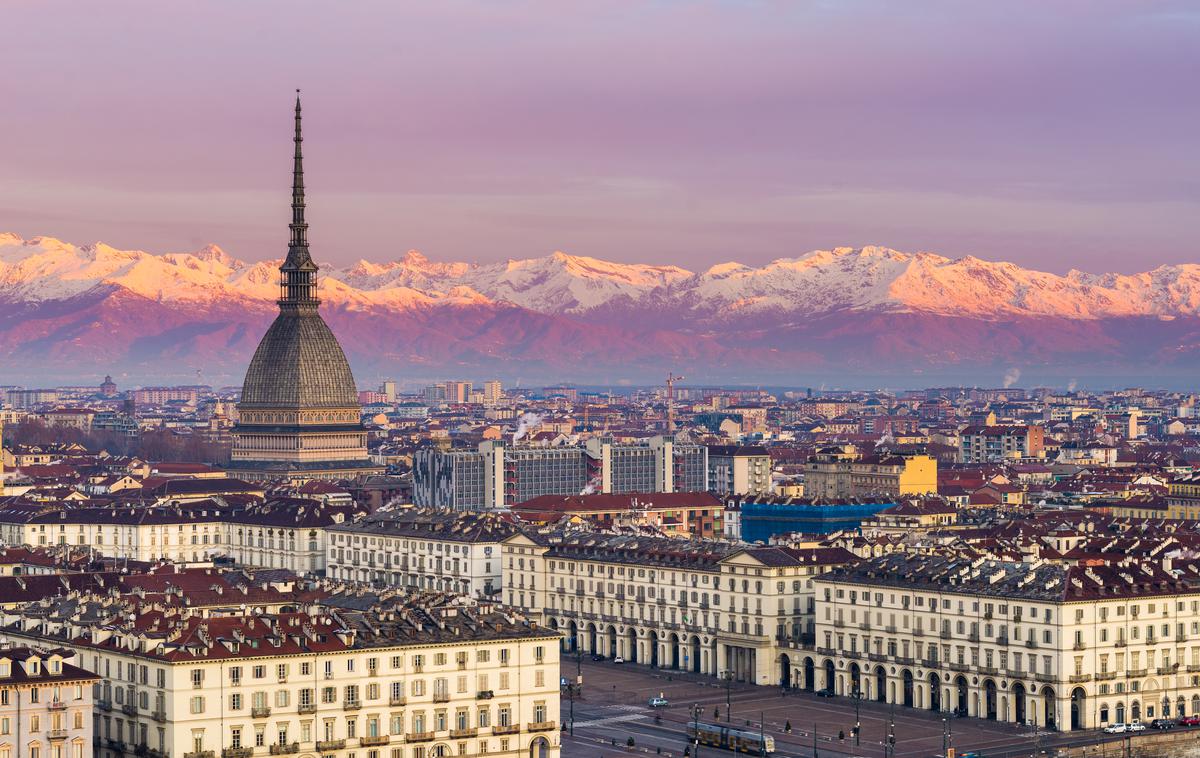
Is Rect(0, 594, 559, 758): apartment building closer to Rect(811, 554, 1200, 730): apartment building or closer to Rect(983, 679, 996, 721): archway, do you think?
Rect(811, 554, 1200, 730): apartment building

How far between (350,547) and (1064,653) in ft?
203

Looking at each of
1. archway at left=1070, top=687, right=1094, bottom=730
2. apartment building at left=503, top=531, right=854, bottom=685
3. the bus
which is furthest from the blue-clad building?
the bus

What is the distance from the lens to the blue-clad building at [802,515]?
177500 mm

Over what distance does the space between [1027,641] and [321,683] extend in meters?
33.1

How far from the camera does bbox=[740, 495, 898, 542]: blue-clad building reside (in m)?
178

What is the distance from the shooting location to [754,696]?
118 meters

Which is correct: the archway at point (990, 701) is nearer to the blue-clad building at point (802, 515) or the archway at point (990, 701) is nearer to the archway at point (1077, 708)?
the archway at point (1077, 708)

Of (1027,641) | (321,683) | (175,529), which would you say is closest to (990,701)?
(1027,641)

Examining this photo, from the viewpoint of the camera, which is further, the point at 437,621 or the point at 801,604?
the point at 801,604

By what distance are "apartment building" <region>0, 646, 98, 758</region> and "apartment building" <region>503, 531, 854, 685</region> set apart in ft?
145

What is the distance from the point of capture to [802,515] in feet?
586

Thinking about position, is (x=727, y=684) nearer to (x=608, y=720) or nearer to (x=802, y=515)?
(x=608, y=720)

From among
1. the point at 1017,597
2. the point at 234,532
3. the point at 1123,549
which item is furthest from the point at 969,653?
the point at 234,532

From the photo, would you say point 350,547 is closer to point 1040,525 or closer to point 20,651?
point 1040,525
